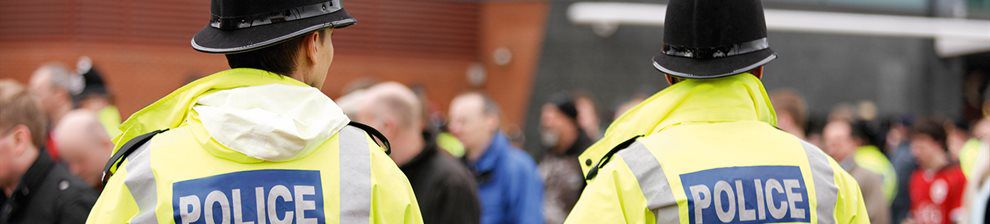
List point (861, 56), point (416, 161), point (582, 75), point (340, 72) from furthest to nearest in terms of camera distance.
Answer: point (861, 56), point (582, 75), point (340, 72), point (416, 161)

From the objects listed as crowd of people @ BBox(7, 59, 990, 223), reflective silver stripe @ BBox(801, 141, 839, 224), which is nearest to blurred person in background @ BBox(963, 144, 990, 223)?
crowd of people @ BBox(7, 59, 990, 223)

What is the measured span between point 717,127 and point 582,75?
15845 millimetres

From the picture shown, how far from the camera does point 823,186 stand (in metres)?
3.49

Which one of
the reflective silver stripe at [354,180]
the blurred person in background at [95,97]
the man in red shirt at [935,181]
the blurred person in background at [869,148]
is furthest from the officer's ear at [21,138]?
the man in red shirt at [935,181]

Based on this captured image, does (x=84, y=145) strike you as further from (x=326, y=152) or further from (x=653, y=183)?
(x=653, y=183)

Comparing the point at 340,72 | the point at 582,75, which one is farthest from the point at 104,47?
the point at 582,75

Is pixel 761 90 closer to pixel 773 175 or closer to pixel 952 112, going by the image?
pixel 773 175

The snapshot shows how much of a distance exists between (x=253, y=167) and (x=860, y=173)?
614 cm

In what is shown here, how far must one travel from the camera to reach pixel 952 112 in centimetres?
2302

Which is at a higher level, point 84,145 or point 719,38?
point 719,38

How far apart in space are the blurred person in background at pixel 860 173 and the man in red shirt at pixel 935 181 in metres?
1.37

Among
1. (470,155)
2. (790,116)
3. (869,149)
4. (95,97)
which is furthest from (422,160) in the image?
(869,149)

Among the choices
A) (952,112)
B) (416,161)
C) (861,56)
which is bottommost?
(952,112)

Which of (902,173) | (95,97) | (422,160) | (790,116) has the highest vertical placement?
(422,160)
